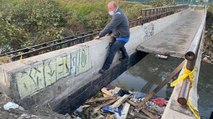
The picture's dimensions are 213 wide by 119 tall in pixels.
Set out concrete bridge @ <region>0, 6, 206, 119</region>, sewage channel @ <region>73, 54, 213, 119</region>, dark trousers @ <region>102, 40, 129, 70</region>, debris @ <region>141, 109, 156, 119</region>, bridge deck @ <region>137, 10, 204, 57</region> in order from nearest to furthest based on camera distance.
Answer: concrete bridge @ <region>0, 6, 206, 119</region> → dark trousers @ <region>102, 40, 129, 70</region> → debris @ <region>141, 109, 156, 119</region> → bridge deck @ <region>137, 10, 204, 57</region> → sewage channel @ <region>73, 54, 213, 119</region>

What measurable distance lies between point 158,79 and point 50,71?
1181 cm

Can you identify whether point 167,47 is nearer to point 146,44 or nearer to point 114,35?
point 146,44

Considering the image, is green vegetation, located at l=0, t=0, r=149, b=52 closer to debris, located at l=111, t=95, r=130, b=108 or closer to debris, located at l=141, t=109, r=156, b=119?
debris, located at l=111, t=95, r=130, b=108

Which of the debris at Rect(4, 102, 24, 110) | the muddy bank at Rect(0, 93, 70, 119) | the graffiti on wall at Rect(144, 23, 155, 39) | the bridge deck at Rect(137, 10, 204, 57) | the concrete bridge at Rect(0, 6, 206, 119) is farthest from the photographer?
the graffiti on wall at Rect(144, 23, 155, 39)

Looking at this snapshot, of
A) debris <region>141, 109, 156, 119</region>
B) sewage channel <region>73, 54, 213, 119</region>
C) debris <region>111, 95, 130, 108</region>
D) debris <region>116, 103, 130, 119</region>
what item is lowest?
sewage channel <region>73, 54, 213, 119</region>

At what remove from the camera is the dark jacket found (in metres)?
7.36

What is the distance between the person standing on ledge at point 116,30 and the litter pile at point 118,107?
2.17m

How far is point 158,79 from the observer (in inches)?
644

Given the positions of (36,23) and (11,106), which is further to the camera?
(36,23)

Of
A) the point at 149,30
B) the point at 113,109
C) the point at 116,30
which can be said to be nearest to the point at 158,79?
the point at 149,30

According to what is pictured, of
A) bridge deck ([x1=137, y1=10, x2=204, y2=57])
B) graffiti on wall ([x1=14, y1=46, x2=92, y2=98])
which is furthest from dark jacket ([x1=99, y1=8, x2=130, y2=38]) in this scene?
bridge deck ([x1=137, y1=10, x2=204, y2=57])

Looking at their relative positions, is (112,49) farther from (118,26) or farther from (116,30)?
(118,26)

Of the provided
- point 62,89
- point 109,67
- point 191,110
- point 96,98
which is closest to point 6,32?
point 96,98

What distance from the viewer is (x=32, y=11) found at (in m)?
18.9
